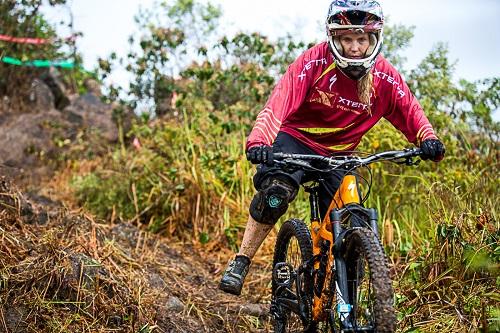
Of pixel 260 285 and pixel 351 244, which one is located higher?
pixel 351 244

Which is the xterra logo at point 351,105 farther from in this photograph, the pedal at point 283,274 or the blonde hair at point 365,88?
the pedal at point 283,274

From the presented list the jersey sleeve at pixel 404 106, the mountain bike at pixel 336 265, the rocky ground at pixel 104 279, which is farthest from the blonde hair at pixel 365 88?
the rocky ground at pixel 104 279

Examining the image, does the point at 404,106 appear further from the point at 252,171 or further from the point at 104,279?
the point at 252,171

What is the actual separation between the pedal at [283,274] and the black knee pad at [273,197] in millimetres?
315

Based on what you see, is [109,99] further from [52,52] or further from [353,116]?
[353,116]

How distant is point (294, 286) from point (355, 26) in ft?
5.25

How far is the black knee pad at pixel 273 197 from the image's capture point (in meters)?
4.71

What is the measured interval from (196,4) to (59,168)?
2957 mm

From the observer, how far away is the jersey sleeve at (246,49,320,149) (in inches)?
179

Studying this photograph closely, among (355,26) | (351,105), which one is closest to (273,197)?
(351,105)

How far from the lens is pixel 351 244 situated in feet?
12.9

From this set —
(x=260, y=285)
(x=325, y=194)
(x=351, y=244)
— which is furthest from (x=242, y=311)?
(x=351, y=244)

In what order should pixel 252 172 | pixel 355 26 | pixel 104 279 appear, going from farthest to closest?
pixel 252 172, pixel 104 279, pixel 355 26

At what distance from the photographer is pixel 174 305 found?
574 cm
